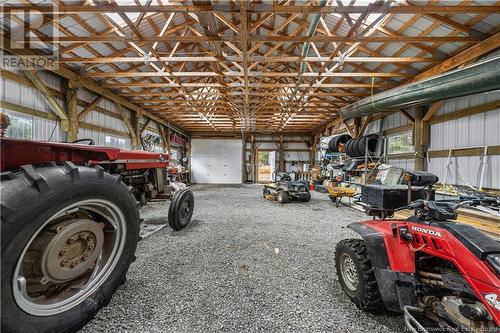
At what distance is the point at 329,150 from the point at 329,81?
12.7 feet

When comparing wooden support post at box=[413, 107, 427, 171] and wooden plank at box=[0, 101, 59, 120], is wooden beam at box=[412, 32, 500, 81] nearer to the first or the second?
wooden support post at box=[413, 107, 427, 171]

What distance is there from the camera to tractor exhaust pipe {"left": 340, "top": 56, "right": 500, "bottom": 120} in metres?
3.28

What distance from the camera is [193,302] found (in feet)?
5.77

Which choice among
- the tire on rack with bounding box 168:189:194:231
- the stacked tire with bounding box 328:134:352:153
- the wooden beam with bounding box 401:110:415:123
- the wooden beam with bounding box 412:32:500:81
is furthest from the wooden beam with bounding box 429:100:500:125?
the tire on rack with bounding box 168:189:194:231

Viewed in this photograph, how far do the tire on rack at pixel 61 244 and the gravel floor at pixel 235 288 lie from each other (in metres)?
0.28

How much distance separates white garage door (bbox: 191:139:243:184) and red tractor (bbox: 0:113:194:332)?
12.9 metres

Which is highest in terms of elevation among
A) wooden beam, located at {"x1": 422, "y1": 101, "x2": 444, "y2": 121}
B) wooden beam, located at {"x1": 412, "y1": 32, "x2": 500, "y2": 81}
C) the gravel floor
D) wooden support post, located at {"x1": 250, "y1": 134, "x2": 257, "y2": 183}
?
wooden beam, located at {"x1": 412, "y1": 32, "x2": 500, "y2": 81}

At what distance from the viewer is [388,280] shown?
146 centimetres

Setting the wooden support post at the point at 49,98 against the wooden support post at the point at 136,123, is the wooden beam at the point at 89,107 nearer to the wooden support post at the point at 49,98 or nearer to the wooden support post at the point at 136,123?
the wooden support post at the point at 49,98

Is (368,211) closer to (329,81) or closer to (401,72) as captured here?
(401,72)

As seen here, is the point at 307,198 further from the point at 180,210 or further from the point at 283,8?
the point at 283,8

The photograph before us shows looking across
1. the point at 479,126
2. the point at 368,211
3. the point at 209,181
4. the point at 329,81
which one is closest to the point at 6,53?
the point at 368,211

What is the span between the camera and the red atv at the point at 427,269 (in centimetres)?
107

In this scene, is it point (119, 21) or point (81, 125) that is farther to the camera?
point (81, 125)
